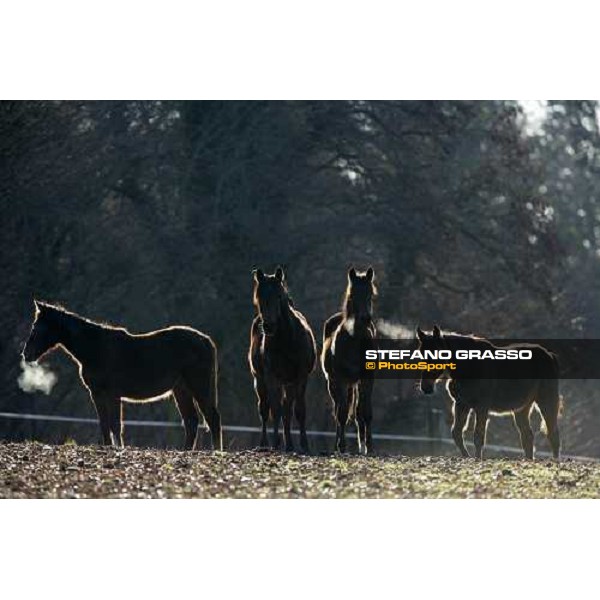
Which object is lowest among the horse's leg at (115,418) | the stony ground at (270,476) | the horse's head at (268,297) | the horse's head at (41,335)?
the stony ground at (270,476)

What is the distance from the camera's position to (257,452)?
16.0 m

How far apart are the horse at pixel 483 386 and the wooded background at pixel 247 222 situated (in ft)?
25.7

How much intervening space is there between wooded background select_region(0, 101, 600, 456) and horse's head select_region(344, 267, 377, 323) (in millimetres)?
9929

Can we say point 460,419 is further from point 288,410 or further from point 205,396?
point 205,396

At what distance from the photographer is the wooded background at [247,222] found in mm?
25812

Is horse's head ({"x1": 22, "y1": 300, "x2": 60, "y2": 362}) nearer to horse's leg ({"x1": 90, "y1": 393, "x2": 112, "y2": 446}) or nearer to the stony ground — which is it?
horse's leg ({"x1": 90, "y1": 393, "x2": 112, "y2": 446})

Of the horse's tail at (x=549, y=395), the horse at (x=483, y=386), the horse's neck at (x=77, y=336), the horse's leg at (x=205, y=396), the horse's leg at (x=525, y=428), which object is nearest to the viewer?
the horse at (x=483, y=386)

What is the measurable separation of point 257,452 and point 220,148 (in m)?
11.5

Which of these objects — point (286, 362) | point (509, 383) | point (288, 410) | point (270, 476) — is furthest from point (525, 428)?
A: point (270, 476)

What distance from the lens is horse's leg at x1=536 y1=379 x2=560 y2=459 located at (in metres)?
17.6

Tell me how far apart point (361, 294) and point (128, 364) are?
353 centimetres

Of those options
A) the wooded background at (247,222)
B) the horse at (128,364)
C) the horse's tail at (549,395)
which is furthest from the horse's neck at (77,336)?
the wooded background at (247,222)

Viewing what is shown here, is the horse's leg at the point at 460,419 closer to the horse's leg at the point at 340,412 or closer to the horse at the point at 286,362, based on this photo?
the horse's leg at the point at 340,412
